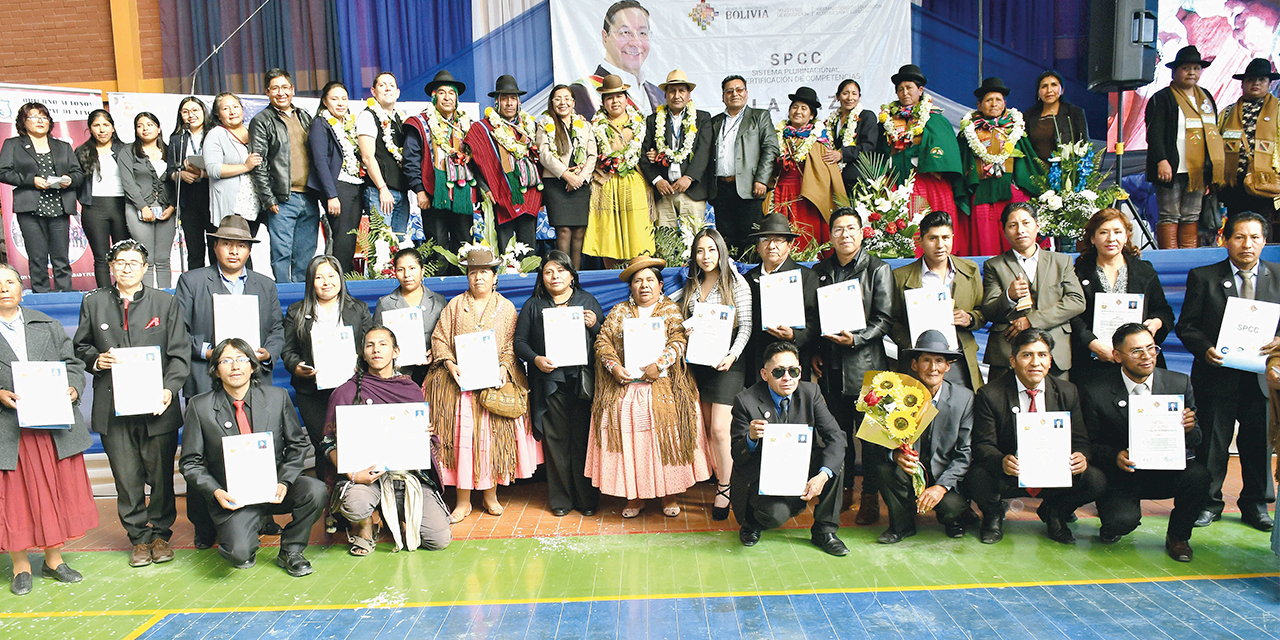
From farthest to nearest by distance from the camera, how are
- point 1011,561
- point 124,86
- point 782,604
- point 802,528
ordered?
point 124,86 → point 802,528 → point 1011,561 → point 782,604

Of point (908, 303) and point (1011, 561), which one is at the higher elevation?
point (908, 303)

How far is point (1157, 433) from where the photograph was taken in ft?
13.6

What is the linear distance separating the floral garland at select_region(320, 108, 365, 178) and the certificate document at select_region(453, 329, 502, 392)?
197cm

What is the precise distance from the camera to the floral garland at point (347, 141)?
6.12 metres

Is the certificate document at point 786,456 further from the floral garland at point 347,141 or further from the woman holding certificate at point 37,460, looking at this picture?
the floral garland at point 347,141

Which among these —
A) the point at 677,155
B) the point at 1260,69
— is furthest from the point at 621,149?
the point at 1260,69

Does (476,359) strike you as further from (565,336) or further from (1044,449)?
(1044,449)

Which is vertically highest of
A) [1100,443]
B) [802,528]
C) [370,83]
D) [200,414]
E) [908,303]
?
[370,83]

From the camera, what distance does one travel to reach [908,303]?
185 inches

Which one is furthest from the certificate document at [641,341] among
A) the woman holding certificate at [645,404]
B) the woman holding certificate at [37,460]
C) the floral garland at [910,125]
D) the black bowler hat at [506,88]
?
the woman holding certificate at [37,460]

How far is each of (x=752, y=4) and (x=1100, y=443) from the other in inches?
242

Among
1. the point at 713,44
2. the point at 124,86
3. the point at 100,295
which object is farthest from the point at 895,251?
the point at 124,86

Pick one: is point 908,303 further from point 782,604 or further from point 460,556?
point 460,556

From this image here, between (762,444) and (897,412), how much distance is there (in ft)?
2.35
